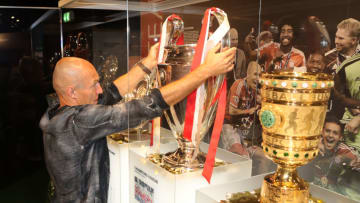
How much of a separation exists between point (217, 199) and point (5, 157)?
2.64 metres

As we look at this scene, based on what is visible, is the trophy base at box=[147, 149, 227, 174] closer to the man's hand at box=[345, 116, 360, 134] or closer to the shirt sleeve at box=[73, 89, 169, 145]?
the shirt sleeve at box=[73, 89, 169, 145]

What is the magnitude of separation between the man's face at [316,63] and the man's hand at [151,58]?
0.64 m

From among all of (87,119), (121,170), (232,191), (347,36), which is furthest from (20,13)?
(347,36)

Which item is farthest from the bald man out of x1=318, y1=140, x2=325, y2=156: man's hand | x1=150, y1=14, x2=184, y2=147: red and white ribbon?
x1=318, y1=140, x2=325, y2=156: man's hand

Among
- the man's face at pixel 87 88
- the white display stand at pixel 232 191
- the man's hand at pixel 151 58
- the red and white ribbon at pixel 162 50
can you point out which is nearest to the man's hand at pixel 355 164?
the white display stand at pixel 232 191

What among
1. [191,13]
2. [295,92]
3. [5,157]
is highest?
[191,13]

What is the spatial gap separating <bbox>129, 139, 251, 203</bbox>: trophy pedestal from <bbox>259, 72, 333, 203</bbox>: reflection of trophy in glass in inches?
12.9

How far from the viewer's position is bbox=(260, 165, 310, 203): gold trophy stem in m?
0.87

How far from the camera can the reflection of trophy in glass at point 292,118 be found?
790 mm

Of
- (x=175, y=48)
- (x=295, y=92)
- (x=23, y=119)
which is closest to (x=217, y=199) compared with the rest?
(x=295, y=92)

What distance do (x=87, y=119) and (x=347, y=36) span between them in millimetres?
902

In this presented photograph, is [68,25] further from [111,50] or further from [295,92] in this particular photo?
[295,92]

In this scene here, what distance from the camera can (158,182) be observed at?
3.84 feet

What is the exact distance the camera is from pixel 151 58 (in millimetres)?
1474
